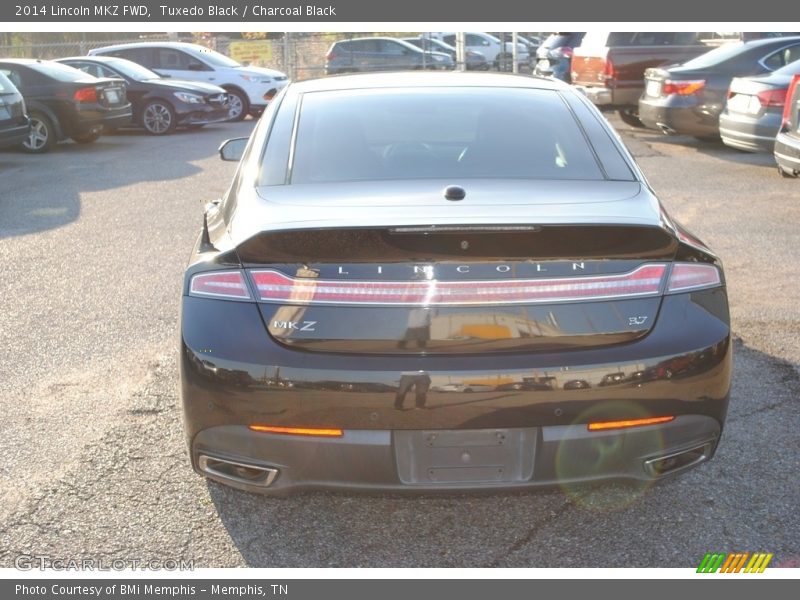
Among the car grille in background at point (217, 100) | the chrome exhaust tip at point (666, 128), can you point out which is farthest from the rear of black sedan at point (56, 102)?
the chrome exhaust tip at point (666, 128)

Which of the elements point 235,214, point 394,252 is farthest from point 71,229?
point 394,252

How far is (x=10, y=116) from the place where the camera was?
13492mm

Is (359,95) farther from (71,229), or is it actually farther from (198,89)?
(198,89)

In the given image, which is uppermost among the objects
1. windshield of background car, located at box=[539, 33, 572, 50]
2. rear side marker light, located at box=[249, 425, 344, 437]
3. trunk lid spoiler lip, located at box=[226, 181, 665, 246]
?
trunk lid spoiler lip, located at box=[226, 181, 665, 246]

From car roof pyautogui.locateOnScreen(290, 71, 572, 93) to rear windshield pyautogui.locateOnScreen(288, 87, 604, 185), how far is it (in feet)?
0.30

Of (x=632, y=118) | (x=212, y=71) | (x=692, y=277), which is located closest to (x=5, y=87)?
(x=212, y=71)

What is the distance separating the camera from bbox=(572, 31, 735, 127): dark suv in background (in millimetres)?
17312

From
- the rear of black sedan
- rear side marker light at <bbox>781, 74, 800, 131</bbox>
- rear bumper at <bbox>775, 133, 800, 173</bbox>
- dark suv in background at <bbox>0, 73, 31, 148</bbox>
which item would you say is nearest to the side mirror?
rear bumper at <bbox>775, 133, 800, 173</bbox>

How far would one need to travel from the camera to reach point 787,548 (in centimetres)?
334

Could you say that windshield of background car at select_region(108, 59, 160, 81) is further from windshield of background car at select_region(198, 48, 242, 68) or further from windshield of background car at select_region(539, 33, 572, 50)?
windshield of background car at select_region(539, 33, 572, 50)

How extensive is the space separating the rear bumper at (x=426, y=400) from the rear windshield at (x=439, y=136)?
2.56 feet

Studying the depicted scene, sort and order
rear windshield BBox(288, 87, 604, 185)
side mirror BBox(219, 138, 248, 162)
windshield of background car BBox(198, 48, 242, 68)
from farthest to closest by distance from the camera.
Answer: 1. windshield of background car BBox(198, 48, 242, 68)
2. side mirror BBox(219, 138, 248, 162)
3. rear windshield BBox(288, 87, 604, 185)

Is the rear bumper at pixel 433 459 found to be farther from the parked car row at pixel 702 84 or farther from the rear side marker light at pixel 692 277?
the parked car row at pixel 702 84

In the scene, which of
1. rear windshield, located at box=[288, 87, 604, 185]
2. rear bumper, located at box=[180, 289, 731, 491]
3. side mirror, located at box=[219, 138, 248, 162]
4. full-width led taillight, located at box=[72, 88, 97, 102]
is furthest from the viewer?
full-width led taillight, located at box=[72, 88, 97, 102]
